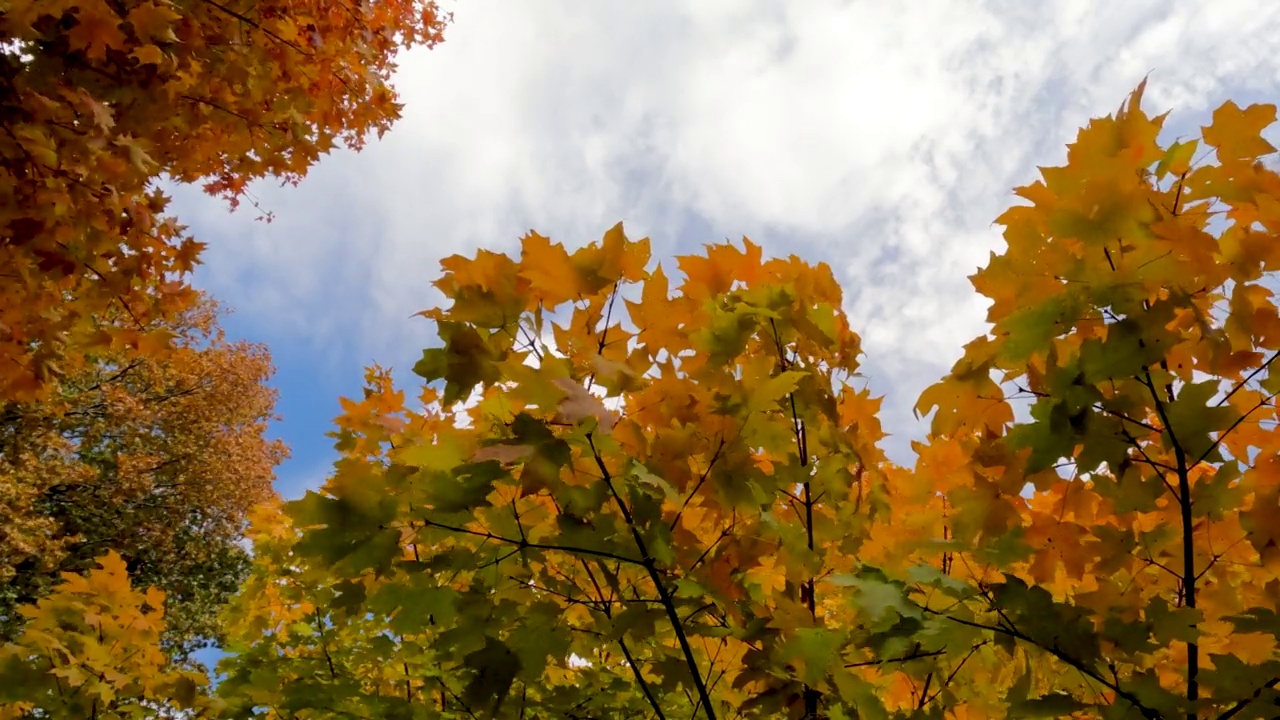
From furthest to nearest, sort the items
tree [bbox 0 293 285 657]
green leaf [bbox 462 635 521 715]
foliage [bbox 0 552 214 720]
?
tree [bbox 0 293 285 657]
foliage [bbox 0 552 214 720]
green leaf [bbox 462 635 521 715]

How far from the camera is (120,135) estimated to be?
2.67 metres

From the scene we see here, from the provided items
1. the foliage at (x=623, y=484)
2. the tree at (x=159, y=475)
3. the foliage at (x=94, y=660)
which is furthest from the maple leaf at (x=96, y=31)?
the tree at (x=159, y=475)

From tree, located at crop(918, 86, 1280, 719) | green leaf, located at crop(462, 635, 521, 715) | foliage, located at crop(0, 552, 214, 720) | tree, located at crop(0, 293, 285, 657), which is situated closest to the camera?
tree, located at crop(918, 86, 1280, 719)

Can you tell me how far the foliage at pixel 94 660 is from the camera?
2.28 metres

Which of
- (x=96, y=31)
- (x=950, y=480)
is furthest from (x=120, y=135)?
(x=950, y=480)

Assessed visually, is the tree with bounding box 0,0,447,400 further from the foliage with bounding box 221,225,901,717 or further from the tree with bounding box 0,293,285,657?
the tree with bounding box 0,293,285,657

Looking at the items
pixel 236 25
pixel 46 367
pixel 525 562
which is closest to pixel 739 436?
pixel 525 562

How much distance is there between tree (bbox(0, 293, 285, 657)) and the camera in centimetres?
962

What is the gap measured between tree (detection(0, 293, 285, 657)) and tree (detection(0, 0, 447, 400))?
24.6 feet

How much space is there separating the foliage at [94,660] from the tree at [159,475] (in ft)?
26.0

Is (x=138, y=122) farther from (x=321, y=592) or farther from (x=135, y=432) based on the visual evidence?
(x=135, y=432)

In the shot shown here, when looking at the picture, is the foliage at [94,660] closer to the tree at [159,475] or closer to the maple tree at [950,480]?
the maple tree at [950,480]

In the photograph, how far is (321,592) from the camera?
2.38 meters

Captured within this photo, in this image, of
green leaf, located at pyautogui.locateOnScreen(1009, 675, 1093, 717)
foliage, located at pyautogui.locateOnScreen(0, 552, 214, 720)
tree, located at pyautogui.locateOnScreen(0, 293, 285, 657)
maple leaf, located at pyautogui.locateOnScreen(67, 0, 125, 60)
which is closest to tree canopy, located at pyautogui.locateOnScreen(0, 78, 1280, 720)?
green leaf, located at pyautogui.locateOnScreen(1009, 675, 1093, 717)
